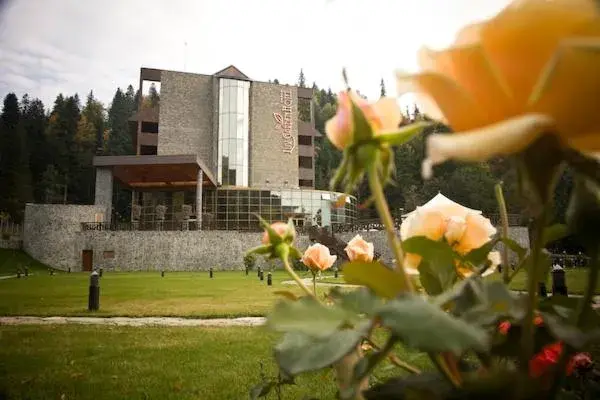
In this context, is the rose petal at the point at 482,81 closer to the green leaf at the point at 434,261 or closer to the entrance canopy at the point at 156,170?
the green leaf at the point at 434,261

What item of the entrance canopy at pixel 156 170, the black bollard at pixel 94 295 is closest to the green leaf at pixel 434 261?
the black bollard at pixel 94 295

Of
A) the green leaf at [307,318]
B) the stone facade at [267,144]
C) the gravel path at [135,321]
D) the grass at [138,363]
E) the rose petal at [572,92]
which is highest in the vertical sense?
the stone facade at [267,144]

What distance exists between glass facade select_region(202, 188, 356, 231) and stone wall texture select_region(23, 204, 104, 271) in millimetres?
8163

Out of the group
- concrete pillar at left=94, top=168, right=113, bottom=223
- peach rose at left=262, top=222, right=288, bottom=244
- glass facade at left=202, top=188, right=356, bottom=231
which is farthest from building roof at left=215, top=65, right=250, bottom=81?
peach rose at left=262, top=222, right=288, bottom=244

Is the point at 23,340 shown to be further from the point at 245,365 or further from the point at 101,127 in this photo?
the point at 101,127

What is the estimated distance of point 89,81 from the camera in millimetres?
2143

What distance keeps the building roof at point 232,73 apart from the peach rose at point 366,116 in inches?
1317

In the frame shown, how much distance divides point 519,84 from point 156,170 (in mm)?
28982

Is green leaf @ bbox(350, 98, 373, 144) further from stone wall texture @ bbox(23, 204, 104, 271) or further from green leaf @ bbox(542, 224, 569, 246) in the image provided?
stone wall texture @ bbox(23, 204, 104, 271)

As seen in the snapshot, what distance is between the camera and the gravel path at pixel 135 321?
655cm

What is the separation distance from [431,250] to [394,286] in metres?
0.10

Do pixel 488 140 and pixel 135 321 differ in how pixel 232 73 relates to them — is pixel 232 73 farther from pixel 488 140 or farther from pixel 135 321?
pixel 488 140

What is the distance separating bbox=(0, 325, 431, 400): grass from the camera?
11.0 ft

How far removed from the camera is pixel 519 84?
0.34m
